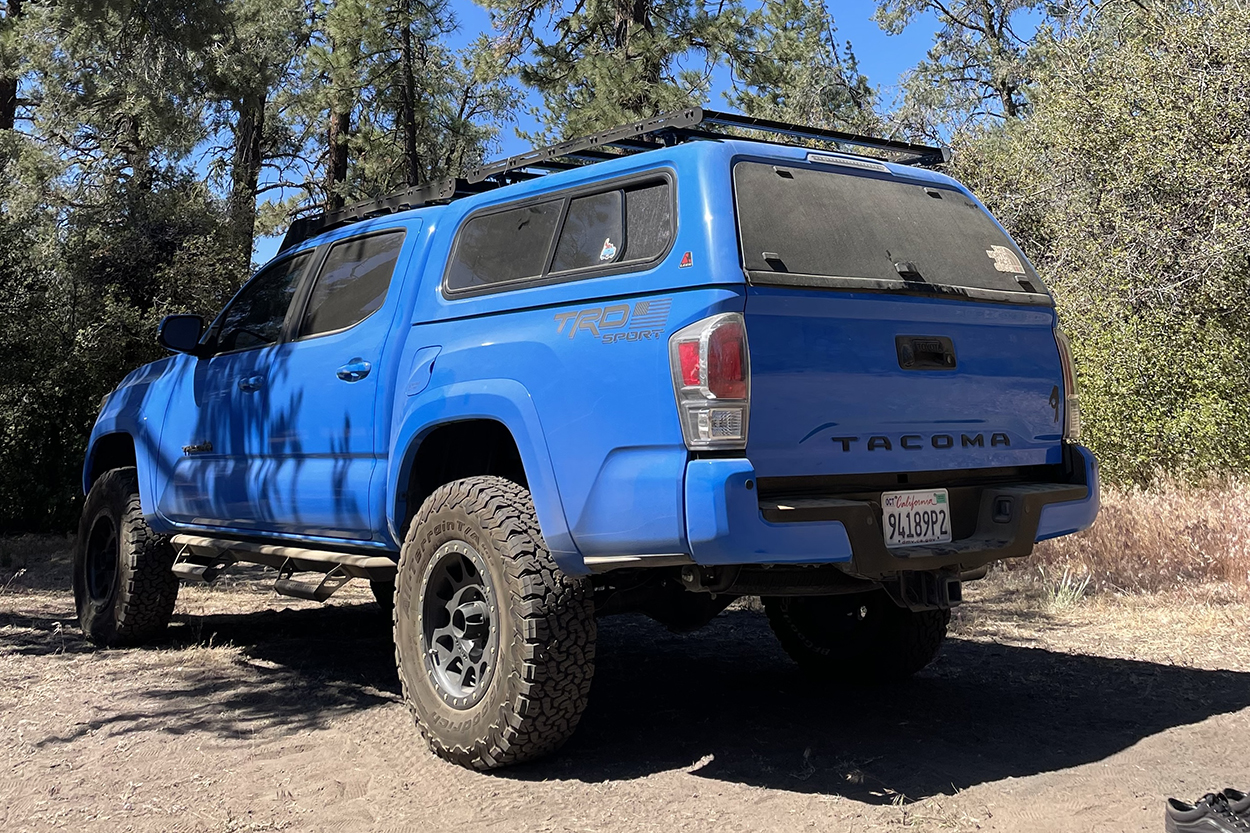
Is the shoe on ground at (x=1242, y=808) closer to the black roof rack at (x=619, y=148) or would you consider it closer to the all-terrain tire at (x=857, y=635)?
the all-terrain tire at (x=857, y=635)

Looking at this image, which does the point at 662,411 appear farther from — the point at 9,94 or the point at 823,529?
the point at 9,94

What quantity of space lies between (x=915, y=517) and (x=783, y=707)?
1440 millimetres

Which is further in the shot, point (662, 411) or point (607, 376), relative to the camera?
point (607, 376)

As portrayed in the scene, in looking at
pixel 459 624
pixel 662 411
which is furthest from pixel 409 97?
pixel 662 411

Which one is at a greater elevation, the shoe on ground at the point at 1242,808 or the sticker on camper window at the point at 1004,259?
the sticker on camper window at the point at 1004,259

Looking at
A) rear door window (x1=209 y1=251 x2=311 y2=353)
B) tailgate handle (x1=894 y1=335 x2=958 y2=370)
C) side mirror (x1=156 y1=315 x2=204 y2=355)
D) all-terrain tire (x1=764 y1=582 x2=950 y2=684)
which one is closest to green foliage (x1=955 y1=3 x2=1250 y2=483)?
all-terrain tire (x1=764 y1=582 x2=950 y2=684)

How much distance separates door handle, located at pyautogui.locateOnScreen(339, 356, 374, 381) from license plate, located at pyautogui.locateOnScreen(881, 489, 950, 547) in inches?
87.7

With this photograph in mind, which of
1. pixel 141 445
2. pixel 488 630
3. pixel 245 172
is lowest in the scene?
pixel 488 630

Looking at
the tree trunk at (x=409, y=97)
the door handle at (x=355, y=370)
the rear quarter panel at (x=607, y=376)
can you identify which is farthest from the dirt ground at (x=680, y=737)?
the tree trunk at (x=409, y=97)

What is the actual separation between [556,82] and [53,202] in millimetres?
7350

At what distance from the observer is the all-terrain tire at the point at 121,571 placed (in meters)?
6.44

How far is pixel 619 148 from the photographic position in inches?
195

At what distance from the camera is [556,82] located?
60.0 ft

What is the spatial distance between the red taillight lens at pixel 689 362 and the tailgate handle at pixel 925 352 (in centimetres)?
83
